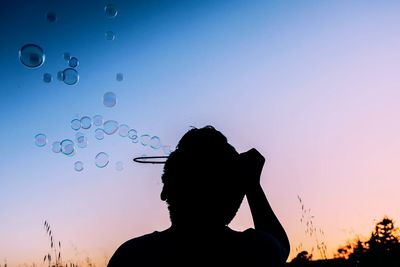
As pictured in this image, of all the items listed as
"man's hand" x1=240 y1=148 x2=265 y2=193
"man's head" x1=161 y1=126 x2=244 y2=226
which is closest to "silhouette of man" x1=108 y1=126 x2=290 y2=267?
"man's head" x1=161 y1=126 x2=244 y2=226

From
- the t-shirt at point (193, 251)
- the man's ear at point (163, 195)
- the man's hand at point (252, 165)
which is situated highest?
the man's hand at point (252, 165)

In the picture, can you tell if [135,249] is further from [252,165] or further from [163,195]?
[252,165]

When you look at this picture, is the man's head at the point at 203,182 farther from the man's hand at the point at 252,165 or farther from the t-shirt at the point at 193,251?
the man's hand at the point at 252,165

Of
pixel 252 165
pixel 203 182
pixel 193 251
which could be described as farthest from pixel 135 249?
pixel 252 165

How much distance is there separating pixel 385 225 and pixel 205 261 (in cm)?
3528

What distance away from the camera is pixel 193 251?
1422 millimetres

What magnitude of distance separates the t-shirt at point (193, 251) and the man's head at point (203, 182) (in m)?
0.07

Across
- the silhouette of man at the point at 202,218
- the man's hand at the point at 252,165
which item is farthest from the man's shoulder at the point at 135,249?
the man's hand at the point at 252,165

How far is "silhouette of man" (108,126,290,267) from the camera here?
143 centimetres

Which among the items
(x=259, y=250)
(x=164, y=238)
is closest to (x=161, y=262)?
Answer: (x=164, y=238)

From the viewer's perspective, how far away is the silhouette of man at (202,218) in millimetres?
1433

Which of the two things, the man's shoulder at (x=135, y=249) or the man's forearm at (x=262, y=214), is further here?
the man's forearm at (x=262, y=214)

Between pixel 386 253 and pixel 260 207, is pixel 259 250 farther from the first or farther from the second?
pixel 386 253

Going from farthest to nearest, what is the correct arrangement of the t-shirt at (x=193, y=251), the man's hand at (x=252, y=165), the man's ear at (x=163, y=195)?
1. the man's hand at (x=252, y=165)
2. the man's ear at (x=163, y=195)
3. the t-shirt at (x=193, y=251)
